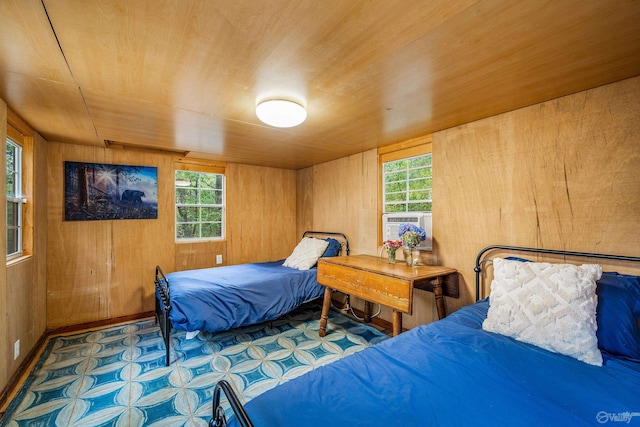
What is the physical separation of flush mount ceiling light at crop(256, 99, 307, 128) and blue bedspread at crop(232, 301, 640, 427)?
1.61 meters

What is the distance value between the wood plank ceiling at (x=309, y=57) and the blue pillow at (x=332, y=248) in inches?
71.7

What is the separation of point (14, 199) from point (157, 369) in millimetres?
1890

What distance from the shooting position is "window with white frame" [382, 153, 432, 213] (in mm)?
2980

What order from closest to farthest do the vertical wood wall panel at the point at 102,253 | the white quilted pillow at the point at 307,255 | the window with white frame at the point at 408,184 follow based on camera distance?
the window with white frame at the point at 408,184
the vertical wood wall panel at the point at 102,253
the white quilted pillow at the point at 307,255

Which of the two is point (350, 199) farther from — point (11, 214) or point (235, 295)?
point (11, 214)

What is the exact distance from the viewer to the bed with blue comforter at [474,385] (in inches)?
40.5

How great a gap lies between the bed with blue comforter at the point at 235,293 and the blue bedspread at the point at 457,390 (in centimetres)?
168

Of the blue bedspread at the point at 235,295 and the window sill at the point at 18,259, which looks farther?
the blue bedspread at the point at 235,295

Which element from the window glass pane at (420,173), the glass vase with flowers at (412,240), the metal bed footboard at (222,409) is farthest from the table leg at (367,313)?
the metal bed footboard at (222,409)

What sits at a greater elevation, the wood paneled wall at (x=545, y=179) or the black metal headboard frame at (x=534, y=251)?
the wood paneled wall at (x=545, y=179)

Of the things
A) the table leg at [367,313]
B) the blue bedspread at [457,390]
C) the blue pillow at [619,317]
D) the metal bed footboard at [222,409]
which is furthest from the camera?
the table leg at [367,313]

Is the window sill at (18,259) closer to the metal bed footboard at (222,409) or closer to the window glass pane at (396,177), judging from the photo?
the metal bed footboard at (222,409)

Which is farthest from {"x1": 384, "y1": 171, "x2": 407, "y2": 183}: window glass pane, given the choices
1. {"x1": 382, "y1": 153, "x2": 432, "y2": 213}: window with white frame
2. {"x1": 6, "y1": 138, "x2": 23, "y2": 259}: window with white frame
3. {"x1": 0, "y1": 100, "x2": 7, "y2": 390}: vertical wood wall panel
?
{"x1": 6, "y1": 138, "x2": 23, "y2": 259}: window with white frame

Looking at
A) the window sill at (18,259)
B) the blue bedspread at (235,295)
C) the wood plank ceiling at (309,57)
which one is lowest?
the blue bedspread at (235,295)
